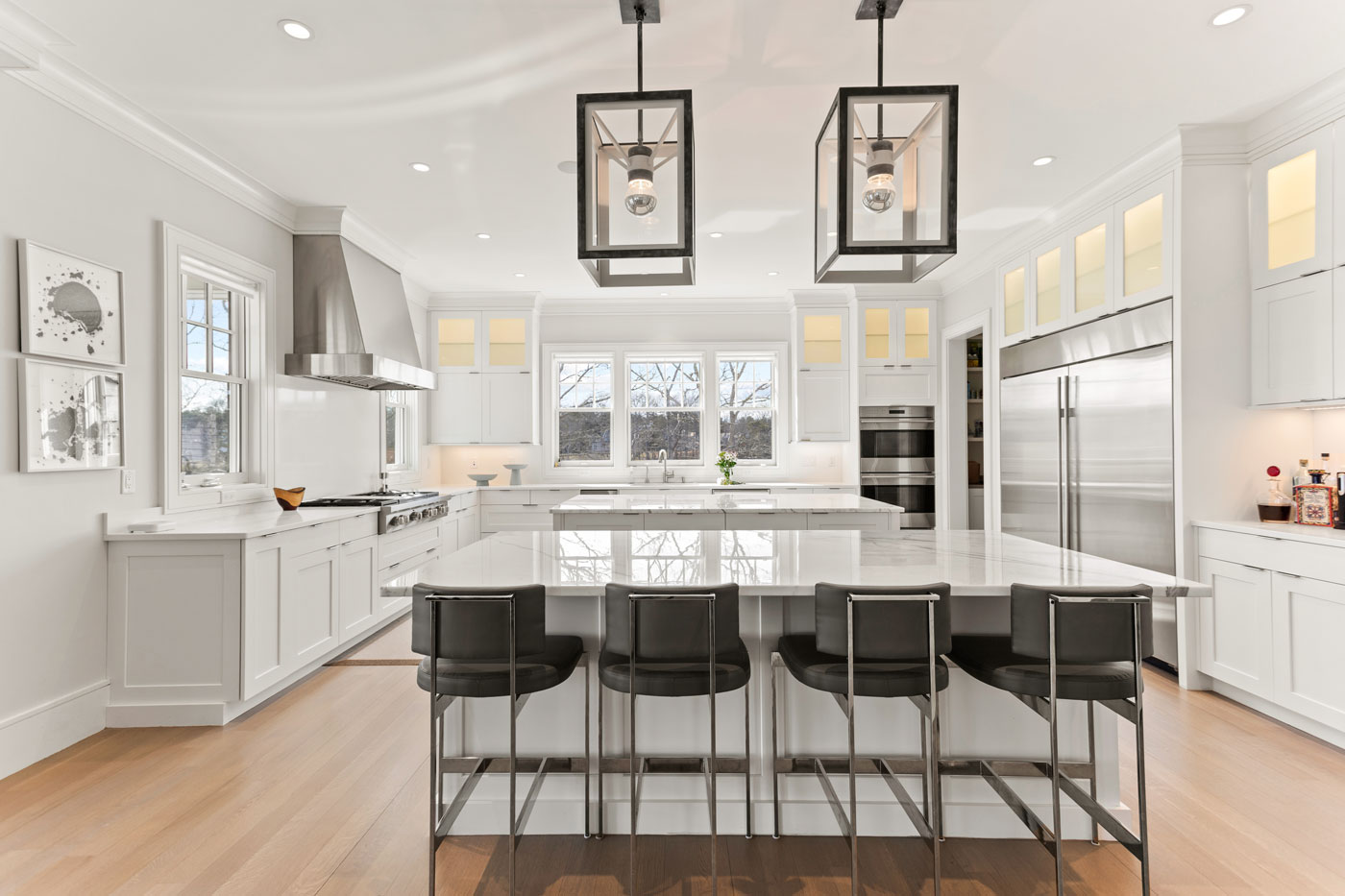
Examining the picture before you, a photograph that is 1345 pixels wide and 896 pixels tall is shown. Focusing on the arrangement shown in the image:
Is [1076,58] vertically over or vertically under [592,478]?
over

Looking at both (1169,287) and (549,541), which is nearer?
(549,541)

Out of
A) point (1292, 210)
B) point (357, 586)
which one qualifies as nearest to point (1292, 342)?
point (1292, 210)

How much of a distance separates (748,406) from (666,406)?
2.89 feet

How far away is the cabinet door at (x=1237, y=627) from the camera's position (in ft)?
9.87

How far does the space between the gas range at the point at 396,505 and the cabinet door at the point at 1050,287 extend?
455 cm

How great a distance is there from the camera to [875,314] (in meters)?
6.41

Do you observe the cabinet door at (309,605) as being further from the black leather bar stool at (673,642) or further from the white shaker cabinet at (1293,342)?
the white shaker cabinet at (1293,342)

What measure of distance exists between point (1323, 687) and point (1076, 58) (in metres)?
2.77

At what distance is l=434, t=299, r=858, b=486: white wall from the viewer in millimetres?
7027

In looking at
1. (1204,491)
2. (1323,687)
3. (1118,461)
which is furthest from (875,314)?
(1323,687)

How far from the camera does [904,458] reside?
6.32 meters

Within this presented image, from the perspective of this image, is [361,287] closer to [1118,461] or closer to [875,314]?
[875,314]

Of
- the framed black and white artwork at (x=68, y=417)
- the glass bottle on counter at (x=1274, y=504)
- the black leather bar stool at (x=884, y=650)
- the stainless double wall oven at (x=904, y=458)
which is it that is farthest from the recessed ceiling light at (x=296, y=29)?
the stainless double wall oven at (x=904, y=458)

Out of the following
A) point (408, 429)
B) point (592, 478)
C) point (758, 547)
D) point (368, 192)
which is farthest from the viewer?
point (592, 478)
